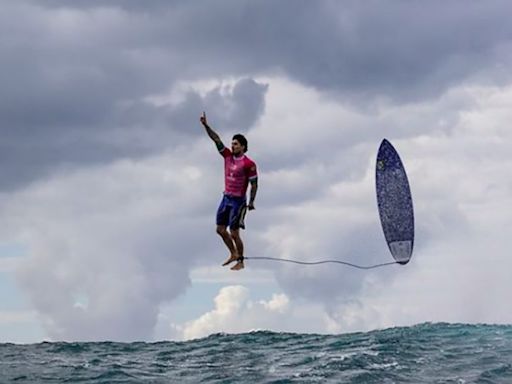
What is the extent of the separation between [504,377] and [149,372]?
31.2 ft

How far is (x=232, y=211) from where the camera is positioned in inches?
1009

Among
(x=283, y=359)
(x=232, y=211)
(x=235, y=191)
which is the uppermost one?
(x=235, y=191)

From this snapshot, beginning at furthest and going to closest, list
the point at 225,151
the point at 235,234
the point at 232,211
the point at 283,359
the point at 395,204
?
the point at 395,204, the point at 235,234, the point at 232,211, the point at 225,151, the point at 283,359

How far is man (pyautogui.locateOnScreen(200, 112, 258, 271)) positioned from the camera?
24828mm

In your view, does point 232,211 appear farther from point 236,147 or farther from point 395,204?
point 395,204

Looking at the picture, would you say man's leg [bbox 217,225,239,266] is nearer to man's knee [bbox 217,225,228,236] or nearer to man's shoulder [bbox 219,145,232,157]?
man's knee [bbox 217,225,228,236]

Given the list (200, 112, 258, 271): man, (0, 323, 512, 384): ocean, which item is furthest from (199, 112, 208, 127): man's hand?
(0, 323, 512, 384): ocean

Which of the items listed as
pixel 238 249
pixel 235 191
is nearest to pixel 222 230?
pixel 238 249

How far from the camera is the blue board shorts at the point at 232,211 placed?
83.6 ft

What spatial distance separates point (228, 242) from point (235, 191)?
5.98 feet

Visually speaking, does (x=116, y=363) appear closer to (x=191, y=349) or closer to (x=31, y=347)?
(x=191, y=349)

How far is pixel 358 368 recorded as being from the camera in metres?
22.5

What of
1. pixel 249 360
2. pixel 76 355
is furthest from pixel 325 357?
pixel 76 355

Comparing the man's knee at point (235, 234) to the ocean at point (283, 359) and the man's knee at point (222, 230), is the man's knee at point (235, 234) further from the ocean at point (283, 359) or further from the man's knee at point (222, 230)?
the ocean at point (283, 359)
